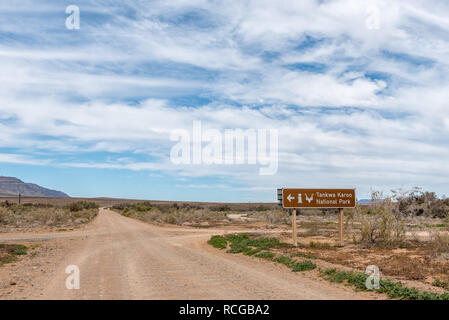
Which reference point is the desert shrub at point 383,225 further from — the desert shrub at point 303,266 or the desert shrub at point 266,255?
the desert shrub at point 303,266

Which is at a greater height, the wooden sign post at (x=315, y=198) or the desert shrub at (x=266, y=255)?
the wooden sign post at (x=315, y=198)

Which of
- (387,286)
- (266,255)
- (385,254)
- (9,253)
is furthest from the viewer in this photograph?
(9,253)

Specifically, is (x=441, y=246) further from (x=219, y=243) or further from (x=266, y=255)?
(x=219, y=243)

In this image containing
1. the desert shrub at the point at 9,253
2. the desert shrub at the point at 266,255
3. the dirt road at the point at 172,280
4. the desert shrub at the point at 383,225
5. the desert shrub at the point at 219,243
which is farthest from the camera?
the desert shrub at the point at 219,243

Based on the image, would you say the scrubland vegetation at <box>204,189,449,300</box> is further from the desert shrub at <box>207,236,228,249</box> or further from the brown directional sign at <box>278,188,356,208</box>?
the brown directional sign at <box>278,188,356,208</box>

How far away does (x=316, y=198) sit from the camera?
1886 cm

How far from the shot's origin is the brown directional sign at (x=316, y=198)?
18.8 meters

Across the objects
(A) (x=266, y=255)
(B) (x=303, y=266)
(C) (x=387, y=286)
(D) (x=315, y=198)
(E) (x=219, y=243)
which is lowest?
(E) (x=219, y=243)

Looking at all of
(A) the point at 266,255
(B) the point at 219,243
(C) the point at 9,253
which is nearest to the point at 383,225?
(A) the point at 266,255

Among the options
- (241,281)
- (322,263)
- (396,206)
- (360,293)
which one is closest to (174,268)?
(241,281)

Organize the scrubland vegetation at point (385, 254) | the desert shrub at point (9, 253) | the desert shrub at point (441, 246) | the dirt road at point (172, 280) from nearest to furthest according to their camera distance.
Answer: the dirt road at point (172, 280) < the scrubland vegetation at point (385, 254) < the desert shrub at point (441, 246) < the desert shrub at point (9, 253)

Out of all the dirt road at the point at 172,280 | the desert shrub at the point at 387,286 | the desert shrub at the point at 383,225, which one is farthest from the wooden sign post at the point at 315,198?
the desert shrub at the point at 387,286

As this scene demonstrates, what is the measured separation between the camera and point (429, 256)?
14.3 meters
